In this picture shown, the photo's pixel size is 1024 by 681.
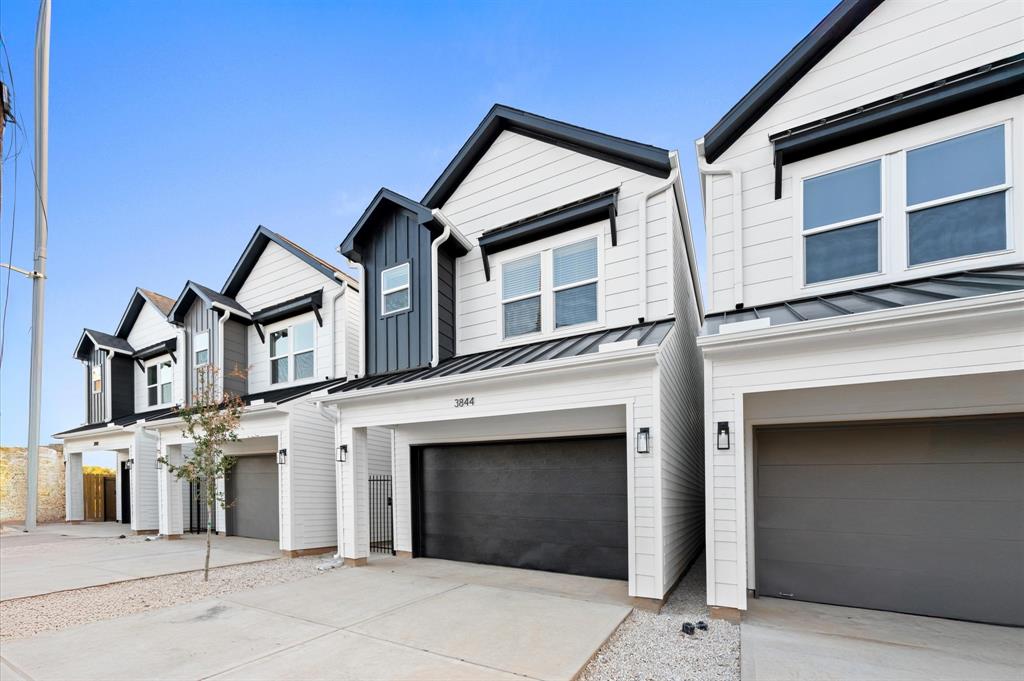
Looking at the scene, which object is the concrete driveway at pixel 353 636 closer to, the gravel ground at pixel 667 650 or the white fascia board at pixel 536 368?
the gravel ground at pixel 667 650

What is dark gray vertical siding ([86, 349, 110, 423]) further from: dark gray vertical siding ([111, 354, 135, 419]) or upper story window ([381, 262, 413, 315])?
upper story window ([381, 262, 413, 315])

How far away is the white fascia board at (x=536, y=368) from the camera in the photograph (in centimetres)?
579

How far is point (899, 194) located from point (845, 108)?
1.35 m

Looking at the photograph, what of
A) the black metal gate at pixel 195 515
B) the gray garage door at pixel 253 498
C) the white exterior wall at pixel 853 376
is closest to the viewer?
the white exterior wall at pixel 853 376

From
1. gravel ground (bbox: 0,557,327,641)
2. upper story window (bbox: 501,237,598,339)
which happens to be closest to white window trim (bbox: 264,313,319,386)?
gravel ground (bbox: 0,557,327,641)

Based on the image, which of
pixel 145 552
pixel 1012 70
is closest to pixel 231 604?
pixel 145 552

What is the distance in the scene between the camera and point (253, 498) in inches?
487

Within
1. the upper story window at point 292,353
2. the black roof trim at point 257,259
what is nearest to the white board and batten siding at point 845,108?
the black roof trim at point 257,259

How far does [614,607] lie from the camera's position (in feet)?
19.2

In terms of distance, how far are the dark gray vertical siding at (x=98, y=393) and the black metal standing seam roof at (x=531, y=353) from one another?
42.8 ft

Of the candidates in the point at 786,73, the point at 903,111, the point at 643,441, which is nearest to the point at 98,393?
the point at 643,441

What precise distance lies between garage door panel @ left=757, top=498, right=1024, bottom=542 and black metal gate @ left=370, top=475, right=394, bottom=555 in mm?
7181

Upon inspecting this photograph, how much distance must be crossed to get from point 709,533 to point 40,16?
1293 cm

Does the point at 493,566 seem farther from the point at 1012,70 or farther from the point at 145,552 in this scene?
the point at 1012,70
